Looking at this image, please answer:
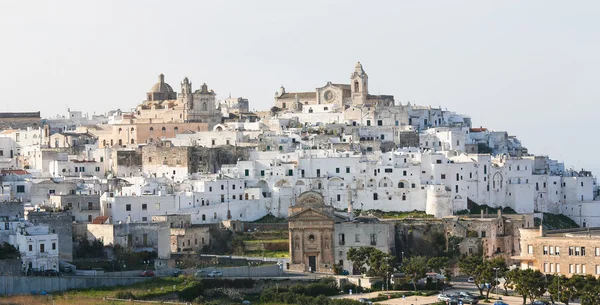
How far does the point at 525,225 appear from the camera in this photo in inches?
2968

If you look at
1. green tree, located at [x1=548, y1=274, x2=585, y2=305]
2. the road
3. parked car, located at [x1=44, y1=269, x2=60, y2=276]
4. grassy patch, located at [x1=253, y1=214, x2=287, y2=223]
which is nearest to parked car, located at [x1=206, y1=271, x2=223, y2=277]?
the road

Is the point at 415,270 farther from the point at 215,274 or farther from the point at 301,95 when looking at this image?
the point at 301,95

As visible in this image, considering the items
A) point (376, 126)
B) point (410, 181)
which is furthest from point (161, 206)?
point (376, 126)

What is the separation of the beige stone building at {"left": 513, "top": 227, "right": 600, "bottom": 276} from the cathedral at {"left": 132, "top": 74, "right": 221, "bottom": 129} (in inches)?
1144

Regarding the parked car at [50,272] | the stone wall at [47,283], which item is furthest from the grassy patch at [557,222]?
the parked car at [50,272]

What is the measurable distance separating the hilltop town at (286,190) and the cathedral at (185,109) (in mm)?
137

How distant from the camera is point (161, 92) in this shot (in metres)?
98.3

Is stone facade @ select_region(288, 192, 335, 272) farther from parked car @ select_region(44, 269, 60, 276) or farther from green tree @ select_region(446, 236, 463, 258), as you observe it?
parked car @ select_region(44, 269, 60, 276)

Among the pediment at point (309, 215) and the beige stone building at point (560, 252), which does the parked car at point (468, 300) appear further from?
the pediment at point (309, 215)

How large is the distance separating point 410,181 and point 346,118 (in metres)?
14.1

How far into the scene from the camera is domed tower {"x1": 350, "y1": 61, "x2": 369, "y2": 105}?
95938 millimetres

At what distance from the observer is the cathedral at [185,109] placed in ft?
301

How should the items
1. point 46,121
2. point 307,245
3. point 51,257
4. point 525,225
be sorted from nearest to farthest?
point 51,257, point 307,245, point 525,225, point 46,121

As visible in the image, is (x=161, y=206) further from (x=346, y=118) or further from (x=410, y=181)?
(x=346, y=118)
